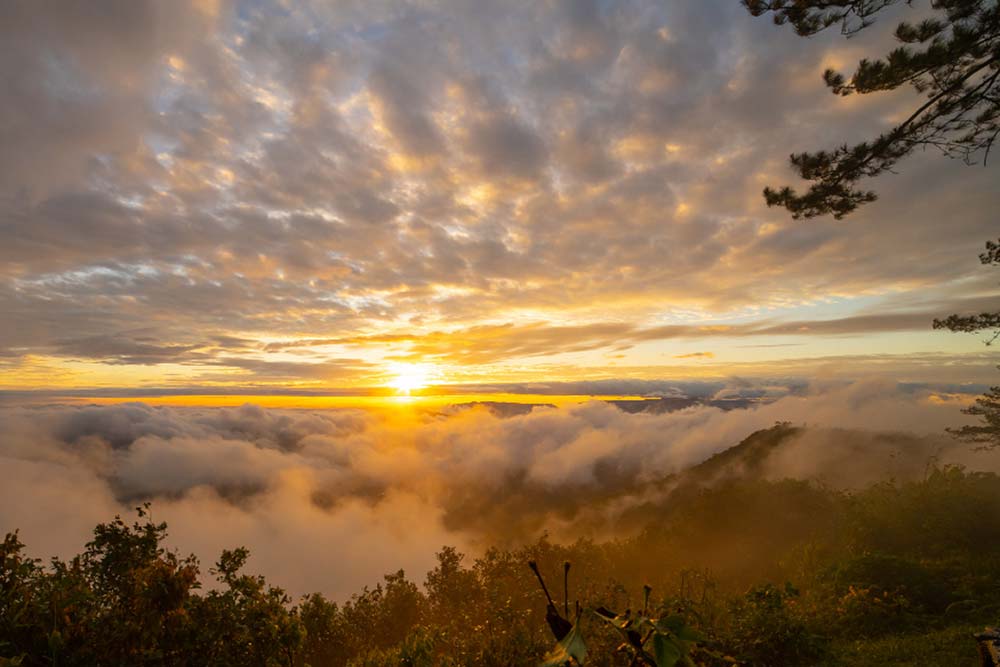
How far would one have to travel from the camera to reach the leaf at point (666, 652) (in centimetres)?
140

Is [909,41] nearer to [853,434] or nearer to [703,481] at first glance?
[853,434]

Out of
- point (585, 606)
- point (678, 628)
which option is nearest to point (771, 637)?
point (585, 606)

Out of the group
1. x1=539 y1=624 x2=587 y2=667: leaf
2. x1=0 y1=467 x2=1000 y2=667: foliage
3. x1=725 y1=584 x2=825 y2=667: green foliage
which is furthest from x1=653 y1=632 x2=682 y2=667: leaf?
x1=725 y1=584 x2=825 y2=667: green foliage

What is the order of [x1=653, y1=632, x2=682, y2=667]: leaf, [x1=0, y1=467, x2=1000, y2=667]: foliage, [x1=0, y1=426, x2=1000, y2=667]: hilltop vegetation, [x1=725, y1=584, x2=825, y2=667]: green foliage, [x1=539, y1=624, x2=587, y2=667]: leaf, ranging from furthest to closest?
[x1=725, y1=584, x2=825, y2=667]: green foliage → [x1=0, y1=426, x2=1000, y2=667]: hilltop vegetation → [x1=0, y1=467, x2=1000, y2=667]: foliage → [x1=653, y1=632, x2=682, y2=667]: leaf → [x1=539, y1=624, x2=587, y2=667]: leaf

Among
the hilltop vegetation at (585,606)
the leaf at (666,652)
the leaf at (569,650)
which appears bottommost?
the hilltop vegetation at (585,606)

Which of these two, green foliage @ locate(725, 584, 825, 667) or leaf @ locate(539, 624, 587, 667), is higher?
leaf @ locate(539, 624, 587, 667)

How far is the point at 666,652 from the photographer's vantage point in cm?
142

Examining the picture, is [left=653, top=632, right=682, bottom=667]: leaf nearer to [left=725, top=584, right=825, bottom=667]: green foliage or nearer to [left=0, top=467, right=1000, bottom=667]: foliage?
[left=0, top=467, right=1000, bottom=667]: foliage

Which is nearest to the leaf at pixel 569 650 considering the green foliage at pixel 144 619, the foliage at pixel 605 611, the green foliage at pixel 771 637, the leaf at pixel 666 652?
the foliage at pixel 605 611

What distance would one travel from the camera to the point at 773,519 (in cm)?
5206

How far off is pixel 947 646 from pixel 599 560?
4357 centimetres

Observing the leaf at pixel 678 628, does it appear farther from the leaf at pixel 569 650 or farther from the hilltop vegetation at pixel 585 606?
the leaf at pixel 569 650

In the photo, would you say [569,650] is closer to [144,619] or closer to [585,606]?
[585,606]

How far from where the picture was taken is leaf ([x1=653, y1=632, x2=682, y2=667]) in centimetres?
140
